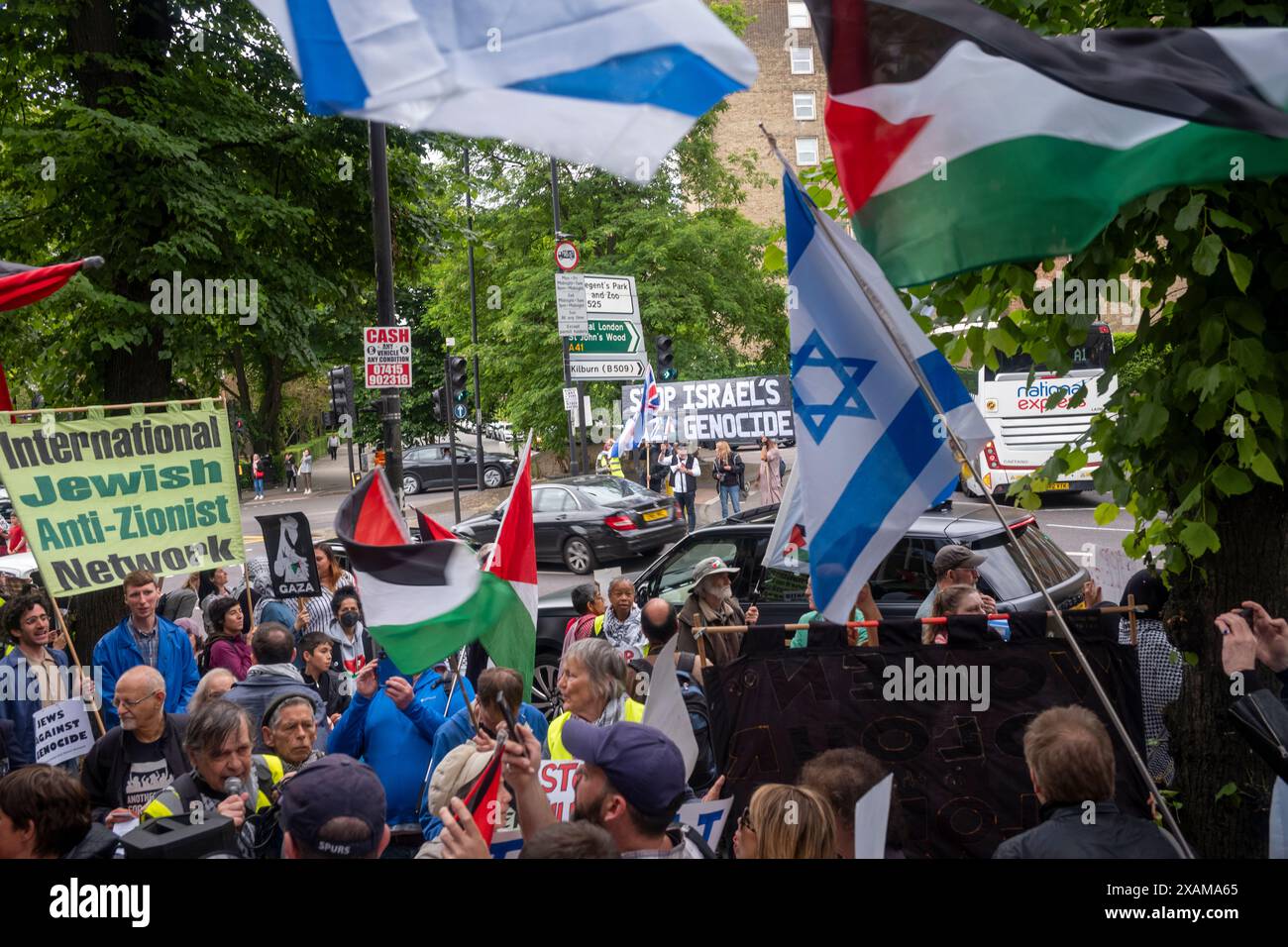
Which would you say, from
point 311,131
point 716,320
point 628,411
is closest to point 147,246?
point 311,131

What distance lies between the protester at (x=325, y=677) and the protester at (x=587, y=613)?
1.72 m

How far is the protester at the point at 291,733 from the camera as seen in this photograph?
4.55 metres

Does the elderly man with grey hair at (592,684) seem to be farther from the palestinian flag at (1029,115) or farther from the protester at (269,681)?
the palestinian flag at (1029,115)

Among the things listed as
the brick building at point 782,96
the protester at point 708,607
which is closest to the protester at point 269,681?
the protester at point 708,607

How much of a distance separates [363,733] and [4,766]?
2.00 meters

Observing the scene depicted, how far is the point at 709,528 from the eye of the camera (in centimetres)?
1020

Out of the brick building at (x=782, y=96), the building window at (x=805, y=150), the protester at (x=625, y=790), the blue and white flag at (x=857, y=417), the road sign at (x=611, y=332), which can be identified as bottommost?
the protester at (x=625, y=790)

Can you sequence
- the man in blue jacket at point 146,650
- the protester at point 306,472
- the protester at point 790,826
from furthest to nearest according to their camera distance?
1. the protester at point 306,472
2. the man in blue jacket at point 146,650
3. the protester at point 790,826

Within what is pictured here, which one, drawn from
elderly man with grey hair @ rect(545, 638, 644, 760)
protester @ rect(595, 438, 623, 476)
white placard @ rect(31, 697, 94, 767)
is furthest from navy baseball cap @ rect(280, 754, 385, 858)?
protester @ rect(595, 438, 623, 476)

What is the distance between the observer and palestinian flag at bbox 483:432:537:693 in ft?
14.2

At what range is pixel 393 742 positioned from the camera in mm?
4746

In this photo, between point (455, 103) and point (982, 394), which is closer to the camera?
point (455, 103)

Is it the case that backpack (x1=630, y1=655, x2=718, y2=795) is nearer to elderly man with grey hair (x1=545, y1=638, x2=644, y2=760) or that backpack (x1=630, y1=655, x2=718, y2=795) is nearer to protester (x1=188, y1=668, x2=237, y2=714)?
elderly man with grey hair (x1=545, y1=638, x2=644, y2=760)
